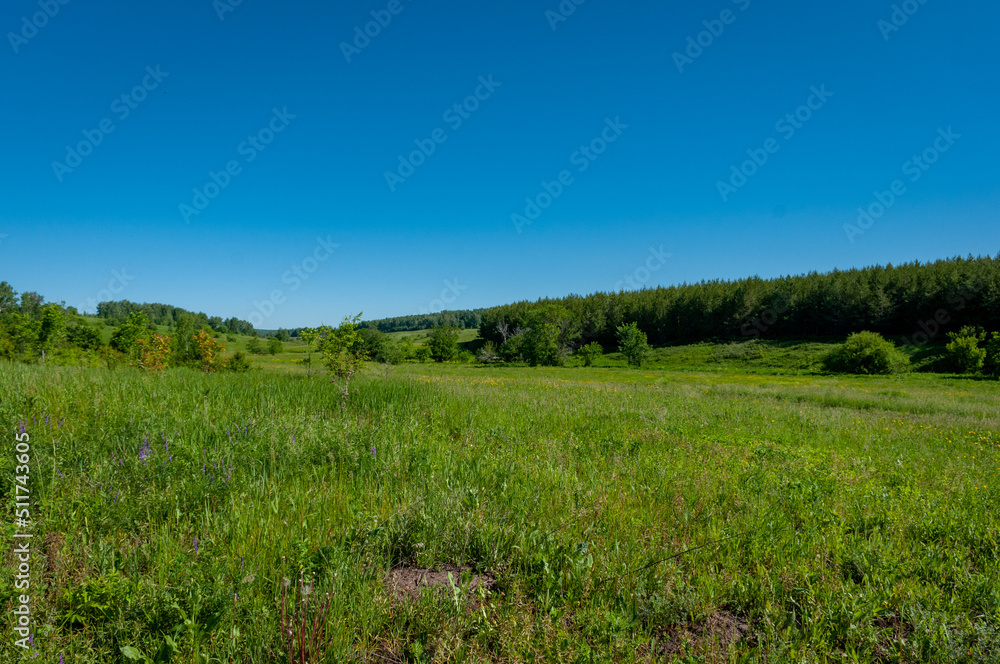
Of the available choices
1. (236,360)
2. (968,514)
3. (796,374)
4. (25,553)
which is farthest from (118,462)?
(796,374)

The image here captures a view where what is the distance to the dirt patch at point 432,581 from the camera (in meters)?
2.53

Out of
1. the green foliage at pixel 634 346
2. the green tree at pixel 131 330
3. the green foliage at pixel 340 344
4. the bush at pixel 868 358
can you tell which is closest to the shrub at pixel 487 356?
the green foliage at pixel 634 346

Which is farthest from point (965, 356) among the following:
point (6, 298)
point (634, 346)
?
point (6, 298)

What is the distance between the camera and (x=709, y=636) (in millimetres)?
2516

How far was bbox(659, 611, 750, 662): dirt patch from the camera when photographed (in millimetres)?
2373

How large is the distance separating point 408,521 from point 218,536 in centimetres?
125

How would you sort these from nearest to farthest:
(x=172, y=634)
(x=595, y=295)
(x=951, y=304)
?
(x=172, y=634) < (x=951, y=304) < (x=595, y=295)

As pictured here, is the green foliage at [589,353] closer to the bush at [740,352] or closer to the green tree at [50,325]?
the bush at [740,352]

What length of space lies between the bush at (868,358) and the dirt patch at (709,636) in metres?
66.5

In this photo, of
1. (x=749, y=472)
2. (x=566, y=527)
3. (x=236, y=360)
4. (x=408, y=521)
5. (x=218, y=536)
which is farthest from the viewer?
(x=236, y=360)

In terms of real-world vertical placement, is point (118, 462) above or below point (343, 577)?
above

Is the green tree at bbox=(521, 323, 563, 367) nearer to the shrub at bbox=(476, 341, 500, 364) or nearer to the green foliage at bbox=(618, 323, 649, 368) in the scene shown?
the green foliage at bbox=(618, 323, 649, 368)

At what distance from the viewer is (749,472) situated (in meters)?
5.51

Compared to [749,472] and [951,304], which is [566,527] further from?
[951,304]
